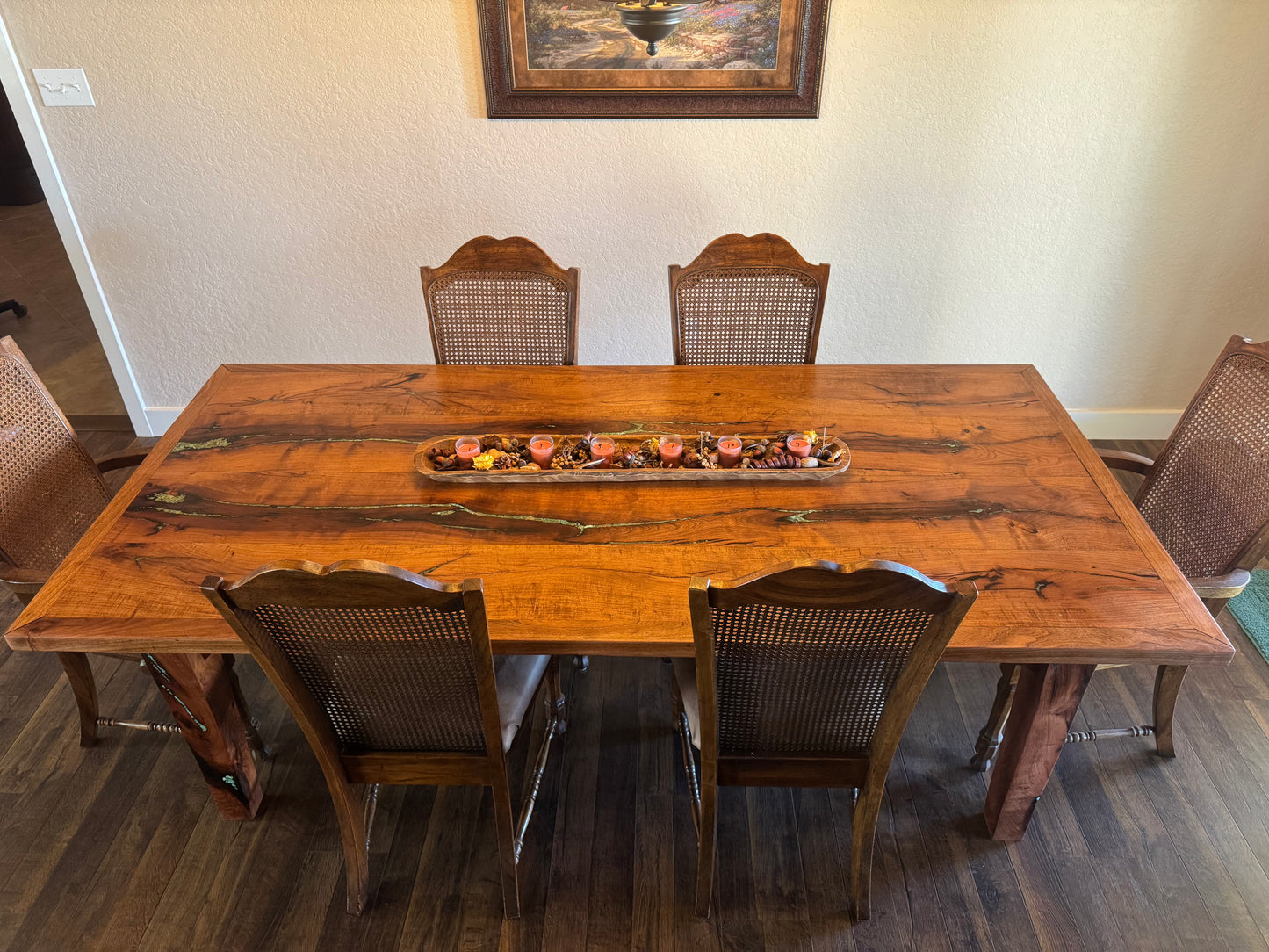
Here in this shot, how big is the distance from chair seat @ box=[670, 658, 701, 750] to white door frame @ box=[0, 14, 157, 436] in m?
2.56

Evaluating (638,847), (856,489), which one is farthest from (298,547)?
(856,489)

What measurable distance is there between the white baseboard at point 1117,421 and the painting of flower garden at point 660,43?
6.02ft

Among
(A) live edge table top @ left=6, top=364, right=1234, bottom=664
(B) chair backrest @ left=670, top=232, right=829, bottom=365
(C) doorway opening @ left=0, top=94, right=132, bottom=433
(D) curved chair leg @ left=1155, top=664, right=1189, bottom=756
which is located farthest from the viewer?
(C) doorway opening @ left=0, top=94, right=132, bottom=433

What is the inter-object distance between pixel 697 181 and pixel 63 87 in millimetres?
2037

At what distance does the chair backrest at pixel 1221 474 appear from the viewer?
1704 millimetres

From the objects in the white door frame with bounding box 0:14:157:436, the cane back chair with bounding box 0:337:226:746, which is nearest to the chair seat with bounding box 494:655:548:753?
the cane back chair with bounding box 0:337:226:746

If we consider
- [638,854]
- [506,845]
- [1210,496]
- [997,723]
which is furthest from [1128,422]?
[506,845]

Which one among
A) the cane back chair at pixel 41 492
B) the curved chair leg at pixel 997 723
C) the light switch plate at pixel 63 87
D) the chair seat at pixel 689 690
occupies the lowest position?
the curved chair leg at pixel 997 723

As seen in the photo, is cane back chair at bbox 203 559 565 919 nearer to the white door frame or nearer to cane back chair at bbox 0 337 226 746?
cane back chair at bbox 0 337 226 746

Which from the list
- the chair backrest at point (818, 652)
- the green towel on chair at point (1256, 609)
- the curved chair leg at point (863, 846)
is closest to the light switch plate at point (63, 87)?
the chair backrest at point (818, 652)

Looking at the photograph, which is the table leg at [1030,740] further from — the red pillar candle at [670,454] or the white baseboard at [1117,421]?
the white baseboard at [1117,421]

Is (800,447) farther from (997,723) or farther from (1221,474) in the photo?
(1221,474)

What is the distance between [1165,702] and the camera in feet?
6.45

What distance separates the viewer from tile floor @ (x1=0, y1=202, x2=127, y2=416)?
3.64 metres
